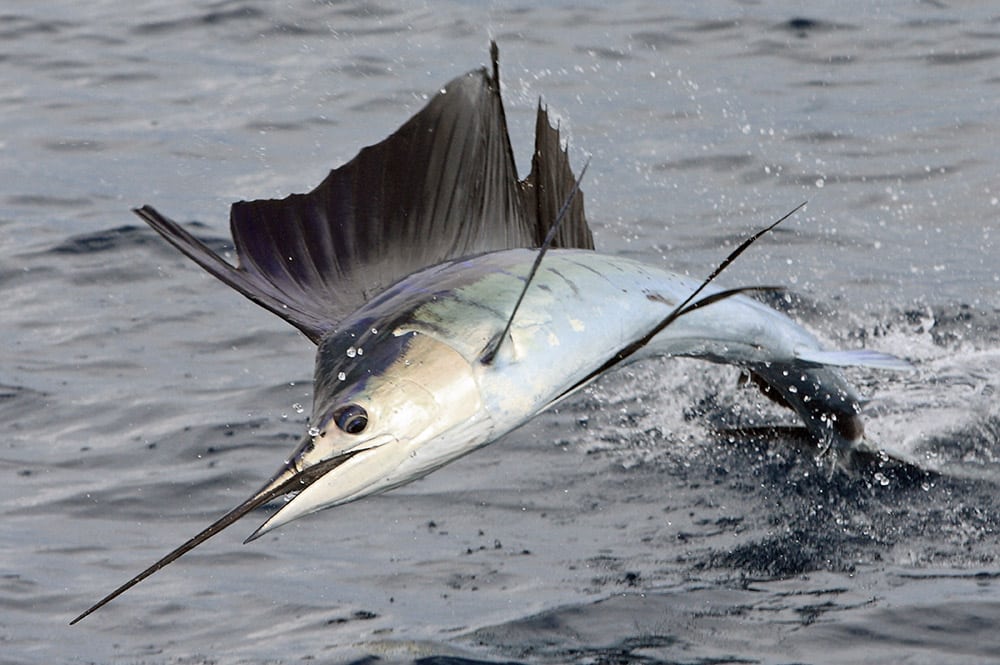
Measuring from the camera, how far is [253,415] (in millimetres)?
5781

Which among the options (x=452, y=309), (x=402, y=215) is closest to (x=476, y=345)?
(x=452, y=309)

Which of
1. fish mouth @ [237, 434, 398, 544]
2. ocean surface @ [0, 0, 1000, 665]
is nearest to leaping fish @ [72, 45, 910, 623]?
fish mouth @ [237, 434, 398, 544]

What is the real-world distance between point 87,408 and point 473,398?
147 inches

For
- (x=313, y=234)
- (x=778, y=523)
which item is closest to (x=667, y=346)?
(x=313, y=234)

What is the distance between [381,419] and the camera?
Result: 2.46 metres

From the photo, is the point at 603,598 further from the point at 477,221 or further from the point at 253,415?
the point at 253,415

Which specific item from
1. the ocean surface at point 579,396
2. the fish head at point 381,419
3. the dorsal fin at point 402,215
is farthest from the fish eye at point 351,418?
the ocean surface at point 579,396

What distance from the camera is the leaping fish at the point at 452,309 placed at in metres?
2.48

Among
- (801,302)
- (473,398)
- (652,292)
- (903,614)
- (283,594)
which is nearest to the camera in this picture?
(473,398)

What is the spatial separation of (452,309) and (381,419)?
30 cm

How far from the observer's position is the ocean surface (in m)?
3.96

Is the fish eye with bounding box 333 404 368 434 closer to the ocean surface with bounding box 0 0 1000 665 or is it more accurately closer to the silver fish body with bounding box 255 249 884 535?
the silver fish body with bounding box 255 249 884 535

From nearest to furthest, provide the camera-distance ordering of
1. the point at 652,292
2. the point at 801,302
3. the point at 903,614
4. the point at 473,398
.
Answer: the point at 473,398 < the point at 652,292 < the point at 903,614 < the point at 801,302

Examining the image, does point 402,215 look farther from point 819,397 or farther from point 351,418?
point 819,397
